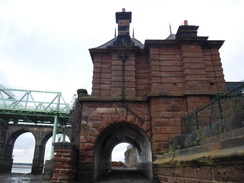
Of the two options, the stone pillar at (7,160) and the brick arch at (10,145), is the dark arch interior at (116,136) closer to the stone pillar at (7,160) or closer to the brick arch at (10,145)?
the stone pillar at (7,160)

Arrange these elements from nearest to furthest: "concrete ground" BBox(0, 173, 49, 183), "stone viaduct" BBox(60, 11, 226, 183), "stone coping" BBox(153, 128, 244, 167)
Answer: "stone coping" BBox(153, 128, 244, 167)
"stone viaduct" BBox(60, 11, 226, 183)
"concrete ground" BBox(0, 173, 49, 183)

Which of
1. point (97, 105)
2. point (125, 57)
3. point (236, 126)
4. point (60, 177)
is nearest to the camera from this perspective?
point (236, 126)

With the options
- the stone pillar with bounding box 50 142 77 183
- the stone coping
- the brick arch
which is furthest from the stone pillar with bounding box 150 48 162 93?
the brick arch

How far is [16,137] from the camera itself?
31.2 m

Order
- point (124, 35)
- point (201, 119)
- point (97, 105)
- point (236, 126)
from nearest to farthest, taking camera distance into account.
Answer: point (236, 126) < point (201, 119) < point (97, 105) < point (124, 35)

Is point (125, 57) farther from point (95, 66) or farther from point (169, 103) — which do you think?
point (169, 103)

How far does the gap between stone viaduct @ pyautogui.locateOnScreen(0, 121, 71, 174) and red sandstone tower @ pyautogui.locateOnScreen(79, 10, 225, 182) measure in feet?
73.0

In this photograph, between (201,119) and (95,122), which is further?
(95,122)

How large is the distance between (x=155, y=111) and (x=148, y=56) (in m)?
3.60

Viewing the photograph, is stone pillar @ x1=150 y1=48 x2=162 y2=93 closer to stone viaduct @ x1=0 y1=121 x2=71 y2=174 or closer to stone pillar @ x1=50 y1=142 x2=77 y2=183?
stone pillar @ x1=50 y1=142 x2=77 y2=183

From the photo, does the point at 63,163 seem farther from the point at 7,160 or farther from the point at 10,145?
the point at 10,145

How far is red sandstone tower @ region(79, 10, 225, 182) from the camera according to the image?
9266 millimetres

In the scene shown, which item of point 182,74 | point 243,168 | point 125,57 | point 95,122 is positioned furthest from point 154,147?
point 243,168

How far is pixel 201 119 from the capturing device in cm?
868
